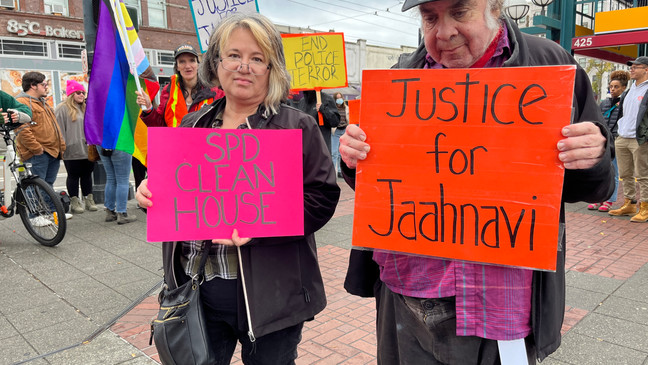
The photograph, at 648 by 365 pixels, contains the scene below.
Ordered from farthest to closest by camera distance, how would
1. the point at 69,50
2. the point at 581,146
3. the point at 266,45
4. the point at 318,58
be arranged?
the point at 69,50
the point at 318,58
the point at 266,45
the point at 581,146

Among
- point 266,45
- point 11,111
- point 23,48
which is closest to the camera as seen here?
point 266,45

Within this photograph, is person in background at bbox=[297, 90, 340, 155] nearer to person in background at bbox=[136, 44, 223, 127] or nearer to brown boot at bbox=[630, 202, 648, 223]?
person in background at bbox=[136, 44, 223, 127]

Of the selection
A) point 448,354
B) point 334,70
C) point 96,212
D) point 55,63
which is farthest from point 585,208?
point 55,63

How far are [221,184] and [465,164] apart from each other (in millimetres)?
847

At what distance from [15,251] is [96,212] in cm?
207

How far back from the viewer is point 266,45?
1887 mm

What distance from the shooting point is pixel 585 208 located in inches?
293

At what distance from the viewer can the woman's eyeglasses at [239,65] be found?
188 centimetres

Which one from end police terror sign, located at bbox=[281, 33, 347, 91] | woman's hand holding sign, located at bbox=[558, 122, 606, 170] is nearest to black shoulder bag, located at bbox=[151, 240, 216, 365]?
woman's hand holding sign, located at bbox=[558, 122, 606, 170]

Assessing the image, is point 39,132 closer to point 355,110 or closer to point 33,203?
point 33,203

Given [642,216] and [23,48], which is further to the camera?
[23,48]

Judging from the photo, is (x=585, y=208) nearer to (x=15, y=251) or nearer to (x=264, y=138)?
(x=264, y=138)

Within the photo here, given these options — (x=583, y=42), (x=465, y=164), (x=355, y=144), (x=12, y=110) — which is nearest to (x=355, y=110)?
(x=355, y=144)

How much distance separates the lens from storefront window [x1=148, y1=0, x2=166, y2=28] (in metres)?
27.4
